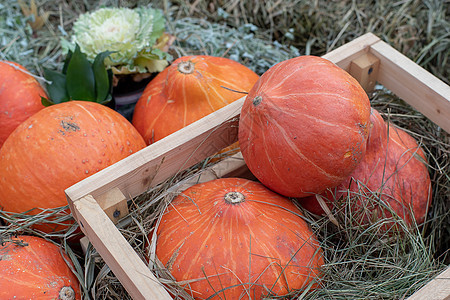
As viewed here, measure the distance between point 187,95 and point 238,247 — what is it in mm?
716

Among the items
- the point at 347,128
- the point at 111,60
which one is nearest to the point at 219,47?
the point at 111,60

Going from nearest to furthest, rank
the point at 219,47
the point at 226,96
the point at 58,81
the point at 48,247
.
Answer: the point at 48,247, the point at 226,96, the point at 58,81, the point at 219,47

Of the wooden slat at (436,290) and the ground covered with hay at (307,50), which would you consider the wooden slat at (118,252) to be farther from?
the wooden slat at (436,290)

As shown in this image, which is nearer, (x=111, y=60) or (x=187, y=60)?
(x=187, y=60)

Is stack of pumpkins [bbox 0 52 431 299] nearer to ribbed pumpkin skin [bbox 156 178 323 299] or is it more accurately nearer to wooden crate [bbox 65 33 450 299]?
ribbed pumpkin skin [bbox 156 178 323 299]

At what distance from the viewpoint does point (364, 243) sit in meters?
1.43

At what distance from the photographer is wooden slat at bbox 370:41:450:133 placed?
5.45 feet

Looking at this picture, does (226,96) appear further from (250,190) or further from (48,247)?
(48,247)

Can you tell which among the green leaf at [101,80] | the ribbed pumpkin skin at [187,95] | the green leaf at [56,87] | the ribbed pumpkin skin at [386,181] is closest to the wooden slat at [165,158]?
the ribbed pumpkin skin at [187,95]

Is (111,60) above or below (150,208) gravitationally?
above

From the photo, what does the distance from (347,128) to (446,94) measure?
1.89ft

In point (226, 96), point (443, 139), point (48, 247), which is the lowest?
point (48, 247)

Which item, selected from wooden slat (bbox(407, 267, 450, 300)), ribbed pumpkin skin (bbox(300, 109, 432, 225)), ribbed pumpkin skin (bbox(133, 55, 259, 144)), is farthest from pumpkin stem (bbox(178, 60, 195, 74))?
wooden slat (bbox(407, 267, 450, 300))

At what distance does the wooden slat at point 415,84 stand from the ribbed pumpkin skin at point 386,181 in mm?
187
